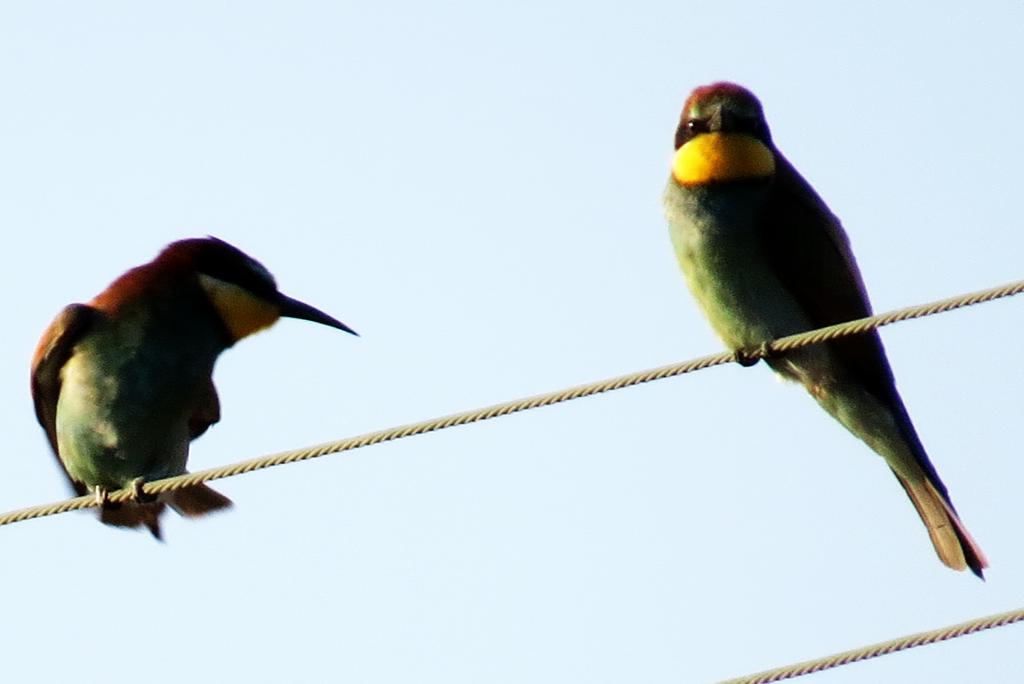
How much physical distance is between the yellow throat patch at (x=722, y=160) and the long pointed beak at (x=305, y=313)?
4.14 feet

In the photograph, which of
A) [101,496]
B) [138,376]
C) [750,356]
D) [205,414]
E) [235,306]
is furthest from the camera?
[205,414]

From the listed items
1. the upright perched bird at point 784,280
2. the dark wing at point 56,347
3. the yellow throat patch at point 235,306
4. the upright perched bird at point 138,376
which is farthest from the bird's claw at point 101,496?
the upright perched bird at point 784,280

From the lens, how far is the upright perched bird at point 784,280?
5328mm

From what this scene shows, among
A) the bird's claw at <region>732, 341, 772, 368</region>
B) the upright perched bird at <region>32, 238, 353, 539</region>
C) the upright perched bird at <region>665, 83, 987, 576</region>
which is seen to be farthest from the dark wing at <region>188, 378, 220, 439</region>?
the bird's claw at <region>732, 341, 772, 368</region>

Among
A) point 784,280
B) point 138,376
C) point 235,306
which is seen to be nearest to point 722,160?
point 784,280

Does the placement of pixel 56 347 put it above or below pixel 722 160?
below

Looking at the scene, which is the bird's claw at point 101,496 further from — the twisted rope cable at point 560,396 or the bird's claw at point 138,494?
the twisted rope cable at point 560,396

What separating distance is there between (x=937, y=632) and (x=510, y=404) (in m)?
0.92

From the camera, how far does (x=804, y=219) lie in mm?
5422

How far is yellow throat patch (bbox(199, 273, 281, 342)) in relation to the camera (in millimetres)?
5965

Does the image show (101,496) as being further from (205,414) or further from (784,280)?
(784,280)

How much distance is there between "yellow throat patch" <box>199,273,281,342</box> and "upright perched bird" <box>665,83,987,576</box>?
4.36 ft

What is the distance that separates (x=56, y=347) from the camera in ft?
18.7

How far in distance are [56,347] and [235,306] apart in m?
0.55
